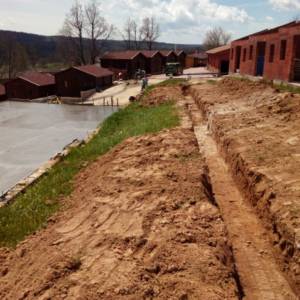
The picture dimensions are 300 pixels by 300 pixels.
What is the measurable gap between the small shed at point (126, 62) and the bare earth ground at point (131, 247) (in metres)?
46.2

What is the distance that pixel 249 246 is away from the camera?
263 inches

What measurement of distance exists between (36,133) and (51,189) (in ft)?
34.4

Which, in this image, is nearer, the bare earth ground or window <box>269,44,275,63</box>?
the bare earth ground

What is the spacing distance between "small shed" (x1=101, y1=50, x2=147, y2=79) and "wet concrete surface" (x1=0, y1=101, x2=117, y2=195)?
24779mm

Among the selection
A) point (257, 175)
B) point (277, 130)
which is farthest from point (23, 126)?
point (257, 175)

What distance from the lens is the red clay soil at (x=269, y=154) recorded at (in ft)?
20.6

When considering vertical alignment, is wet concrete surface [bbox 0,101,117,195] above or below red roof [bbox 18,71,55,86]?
below

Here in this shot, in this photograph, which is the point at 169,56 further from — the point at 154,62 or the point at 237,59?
the point at 237,59

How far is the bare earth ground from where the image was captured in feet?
14.9

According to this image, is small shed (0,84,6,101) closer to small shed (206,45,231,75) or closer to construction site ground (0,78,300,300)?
small shed (206,45,231,75)

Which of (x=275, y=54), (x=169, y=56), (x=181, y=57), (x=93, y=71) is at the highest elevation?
(x=275, y=54)

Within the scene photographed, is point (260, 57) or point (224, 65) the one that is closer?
point (260, 57)

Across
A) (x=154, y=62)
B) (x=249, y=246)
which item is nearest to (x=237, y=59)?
(x=154, y=62)

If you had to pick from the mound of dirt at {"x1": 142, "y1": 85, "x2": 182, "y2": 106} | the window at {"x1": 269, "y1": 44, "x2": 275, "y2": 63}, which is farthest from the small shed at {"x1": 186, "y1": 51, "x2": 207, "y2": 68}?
the mound of dirt at {"x1": 142, "y1": 85, "x2": 182, "y2": 106}
